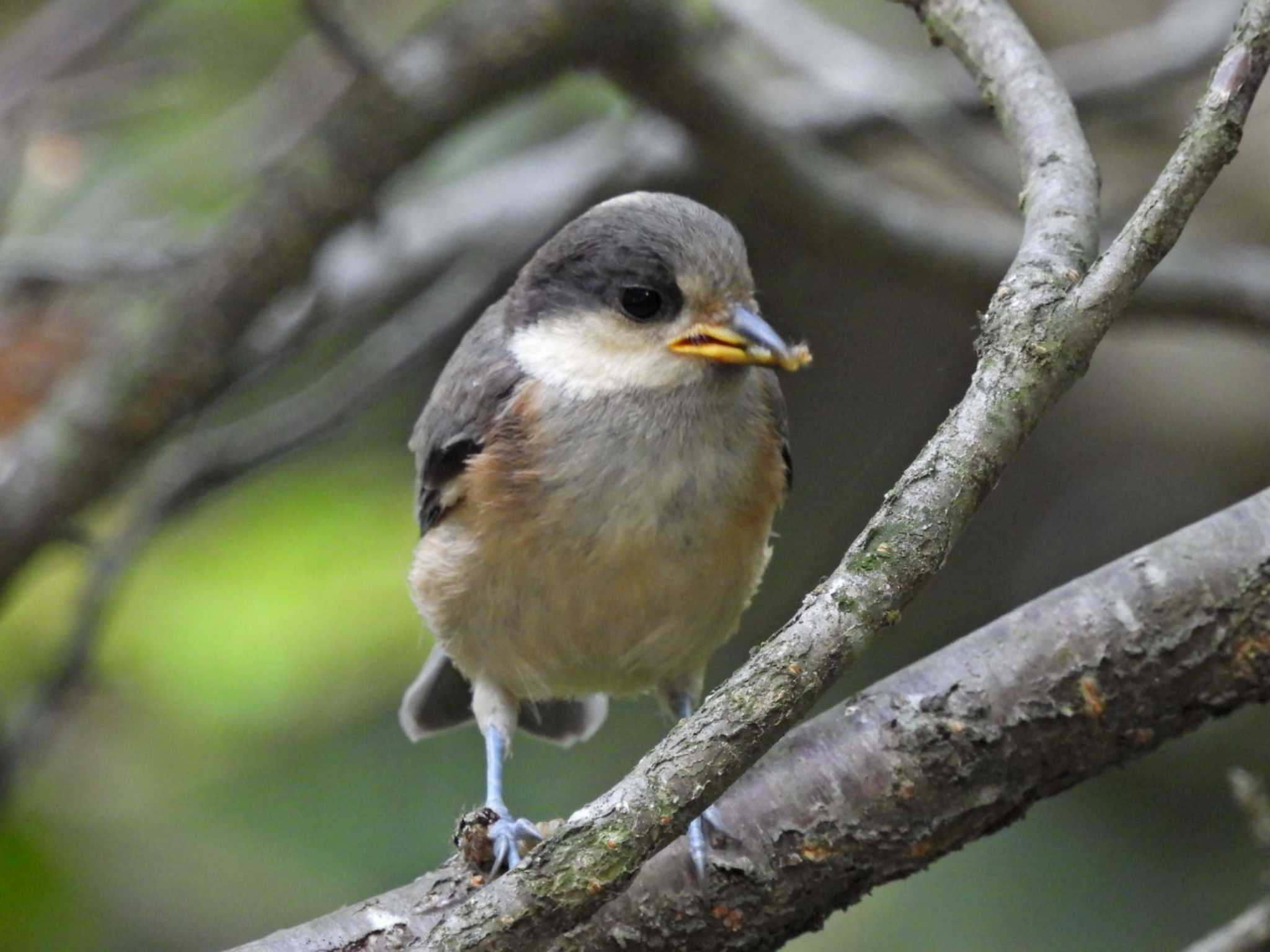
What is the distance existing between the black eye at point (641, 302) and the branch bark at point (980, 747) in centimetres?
102

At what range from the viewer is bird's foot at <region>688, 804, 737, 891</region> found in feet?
8.80

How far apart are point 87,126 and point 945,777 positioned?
156 inches

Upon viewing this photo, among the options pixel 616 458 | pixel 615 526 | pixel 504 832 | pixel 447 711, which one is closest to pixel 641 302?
pixel 616 458

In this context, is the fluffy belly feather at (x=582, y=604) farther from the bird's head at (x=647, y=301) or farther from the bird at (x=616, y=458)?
the bird's head at (x=647, y=301)

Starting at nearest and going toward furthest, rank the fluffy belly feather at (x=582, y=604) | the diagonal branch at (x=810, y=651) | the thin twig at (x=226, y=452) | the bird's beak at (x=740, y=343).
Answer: the diagonal branch at (x=810, y=651), the bird's beak at (x=740, y=343), the fluffy belly feather at (x=582, y=604), the thin twig at (x=226, y=452)

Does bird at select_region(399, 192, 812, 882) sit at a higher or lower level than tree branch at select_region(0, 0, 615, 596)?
lower

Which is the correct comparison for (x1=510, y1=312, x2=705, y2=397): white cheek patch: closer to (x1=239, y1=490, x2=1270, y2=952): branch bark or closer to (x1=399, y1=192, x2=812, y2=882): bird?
(x1=399, y1=192, x2=812, y2=882): bird

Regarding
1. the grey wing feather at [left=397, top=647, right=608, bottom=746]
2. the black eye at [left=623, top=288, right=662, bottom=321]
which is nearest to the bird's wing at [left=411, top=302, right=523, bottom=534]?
the black eye at [left=623, top=288, right=662, bottom=321]

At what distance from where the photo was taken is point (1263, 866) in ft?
17.0

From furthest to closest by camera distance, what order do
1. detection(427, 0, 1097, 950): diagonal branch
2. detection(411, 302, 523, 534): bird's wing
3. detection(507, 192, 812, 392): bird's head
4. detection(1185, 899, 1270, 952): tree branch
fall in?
detection(411, 302, 523, 534): bird's wing < detection(507, 192, 812, 392): bird's head < detection(1185, 899, 1270, 952): tree branch < detection(427, 0, 1097, 950): diagonal branch

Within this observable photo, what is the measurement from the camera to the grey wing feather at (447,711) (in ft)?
13.7

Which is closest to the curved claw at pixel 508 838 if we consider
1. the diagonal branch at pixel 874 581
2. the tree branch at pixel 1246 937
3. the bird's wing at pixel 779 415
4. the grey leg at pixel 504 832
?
the grey leg at pixel 504 832

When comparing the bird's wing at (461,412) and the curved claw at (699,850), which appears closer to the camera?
the curved claw at (699,850)

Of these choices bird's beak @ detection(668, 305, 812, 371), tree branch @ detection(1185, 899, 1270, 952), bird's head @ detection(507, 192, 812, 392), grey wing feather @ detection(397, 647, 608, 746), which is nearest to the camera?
tree branch @ detection(1185, 899, 1270, 952)
